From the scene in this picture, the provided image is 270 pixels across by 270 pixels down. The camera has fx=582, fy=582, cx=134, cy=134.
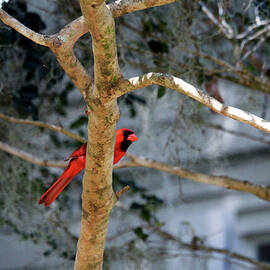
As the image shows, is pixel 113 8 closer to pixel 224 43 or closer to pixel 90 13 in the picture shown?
pixel 90 13

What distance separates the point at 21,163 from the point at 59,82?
2.05 ft


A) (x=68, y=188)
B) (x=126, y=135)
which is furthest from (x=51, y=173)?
(x=126, y=135)

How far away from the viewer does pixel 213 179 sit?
3152 mm

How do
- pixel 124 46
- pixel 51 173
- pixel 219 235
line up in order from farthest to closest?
pixel 219 235
pixel 51 173
pixel 124 46

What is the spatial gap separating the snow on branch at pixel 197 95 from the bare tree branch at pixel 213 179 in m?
1.08

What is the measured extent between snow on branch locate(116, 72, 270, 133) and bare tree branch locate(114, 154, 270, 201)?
1.08 m

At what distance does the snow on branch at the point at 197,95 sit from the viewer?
1.98 meters

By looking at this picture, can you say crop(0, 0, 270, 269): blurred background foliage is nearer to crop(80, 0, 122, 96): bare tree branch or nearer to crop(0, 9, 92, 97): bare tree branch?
crop(0, 9, 92, 97): bare tree branch

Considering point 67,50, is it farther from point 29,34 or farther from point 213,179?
point 213,179

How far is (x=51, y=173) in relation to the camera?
14.2 ft

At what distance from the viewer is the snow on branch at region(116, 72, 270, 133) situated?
6.49 ft

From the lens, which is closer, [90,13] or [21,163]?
[90,13]

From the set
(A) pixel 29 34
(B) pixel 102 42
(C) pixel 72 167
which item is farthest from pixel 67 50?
(C) pixel 72 167

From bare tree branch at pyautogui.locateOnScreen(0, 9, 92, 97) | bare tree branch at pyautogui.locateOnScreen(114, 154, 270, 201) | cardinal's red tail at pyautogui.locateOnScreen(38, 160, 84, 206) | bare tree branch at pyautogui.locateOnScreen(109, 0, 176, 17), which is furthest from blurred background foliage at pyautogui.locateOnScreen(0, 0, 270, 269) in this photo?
bare tree branch at pyautogui.locateOnScreen(0, 9, 92, 97)
